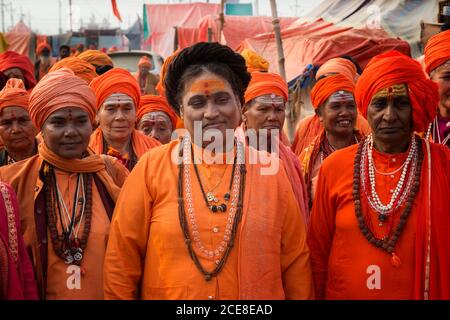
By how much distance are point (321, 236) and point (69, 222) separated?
1.48 m

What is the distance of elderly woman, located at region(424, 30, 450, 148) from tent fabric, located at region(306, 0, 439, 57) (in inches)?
359

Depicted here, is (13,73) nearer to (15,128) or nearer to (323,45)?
(15,128)

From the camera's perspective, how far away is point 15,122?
4.71 metres

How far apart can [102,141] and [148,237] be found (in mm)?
2553

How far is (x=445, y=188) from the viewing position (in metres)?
3.39

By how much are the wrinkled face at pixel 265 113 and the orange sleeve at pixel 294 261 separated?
6.90ft

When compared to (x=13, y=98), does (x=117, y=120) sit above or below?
below

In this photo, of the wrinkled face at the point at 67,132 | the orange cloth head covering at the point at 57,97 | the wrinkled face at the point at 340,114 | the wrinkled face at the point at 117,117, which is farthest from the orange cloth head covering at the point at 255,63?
the wrinkled face at the point at 67,132

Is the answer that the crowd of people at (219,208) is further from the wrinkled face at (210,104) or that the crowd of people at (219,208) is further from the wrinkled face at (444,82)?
the wrinkled face at (444,82)

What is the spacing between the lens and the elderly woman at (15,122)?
4.69m

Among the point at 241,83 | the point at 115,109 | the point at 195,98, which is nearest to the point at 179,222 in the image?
the point at 195,98

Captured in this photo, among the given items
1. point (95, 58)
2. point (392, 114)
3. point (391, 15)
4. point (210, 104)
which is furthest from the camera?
point (391, 15)

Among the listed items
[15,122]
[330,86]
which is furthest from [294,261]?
[330,86]
